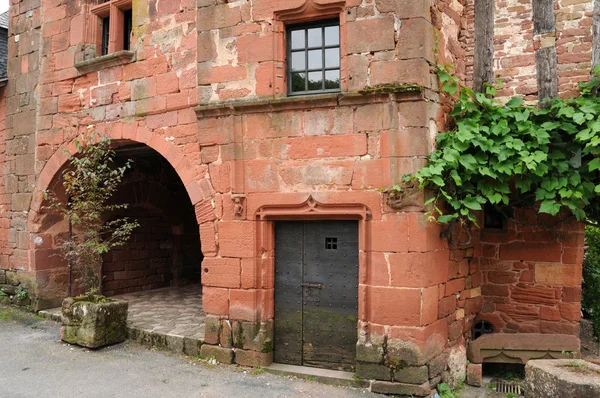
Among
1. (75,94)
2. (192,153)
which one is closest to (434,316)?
(192,153)

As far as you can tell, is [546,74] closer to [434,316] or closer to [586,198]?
[586,198]

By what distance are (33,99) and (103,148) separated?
2.20 meters

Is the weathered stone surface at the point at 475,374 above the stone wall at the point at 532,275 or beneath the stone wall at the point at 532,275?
beneath

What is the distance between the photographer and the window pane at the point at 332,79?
18.5 ft

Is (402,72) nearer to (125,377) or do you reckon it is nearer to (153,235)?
(125,377)

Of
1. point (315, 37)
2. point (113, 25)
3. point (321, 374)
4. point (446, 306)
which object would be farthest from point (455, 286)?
point (113, 25)

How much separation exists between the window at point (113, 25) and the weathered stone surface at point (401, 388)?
235 inches

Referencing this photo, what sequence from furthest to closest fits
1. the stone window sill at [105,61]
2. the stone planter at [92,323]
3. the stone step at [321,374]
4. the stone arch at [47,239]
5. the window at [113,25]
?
the stone arch at [47,239] → the window at [113,25] → the stone window sill at [105,61] → the stone planter at [92,323] → the stone step at [321,374]

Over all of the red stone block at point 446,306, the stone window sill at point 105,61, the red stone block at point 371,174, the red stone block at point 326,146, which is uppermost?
the stone window sill at point 105,61

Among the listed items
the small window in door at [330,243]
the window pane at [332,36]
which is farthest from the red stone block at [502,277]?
the window pane at [332,36]

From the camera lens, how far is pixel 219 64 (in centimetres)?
607

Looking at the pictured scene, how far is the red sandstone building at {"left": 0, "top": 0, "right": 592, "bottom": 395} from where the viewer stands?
520 cm

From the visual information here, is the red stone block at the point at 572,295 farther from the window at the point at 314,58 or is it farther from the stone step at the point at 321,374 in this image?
the window at the point at 314,58

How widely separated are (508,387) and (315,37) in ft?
14.9
